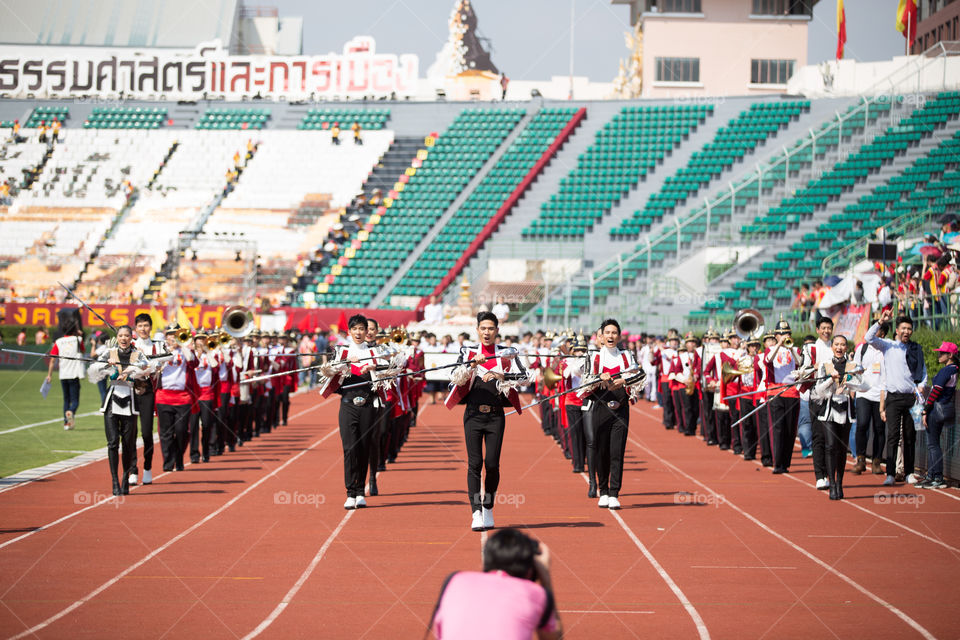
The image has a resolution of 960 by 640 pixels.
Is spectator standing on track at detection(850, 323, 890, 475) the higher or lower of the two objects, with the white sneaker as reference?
higher

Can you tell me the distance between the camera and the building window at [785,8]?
194 feet

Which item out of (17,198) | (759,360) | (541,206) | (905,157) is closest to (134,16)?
(17,198)

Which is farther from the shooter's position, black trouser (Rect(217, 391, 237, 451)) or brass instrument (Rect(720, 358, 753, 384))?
black trouser (Rect(217, 391, 237, 451))

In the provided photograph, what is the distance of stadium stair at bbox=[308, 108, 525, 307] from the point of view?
149 ft

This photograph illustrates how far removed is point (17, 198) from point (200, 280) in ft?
41.7

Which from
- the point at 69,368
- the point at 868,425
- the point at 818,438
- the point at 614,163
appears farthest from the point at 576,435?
the point at 614,163

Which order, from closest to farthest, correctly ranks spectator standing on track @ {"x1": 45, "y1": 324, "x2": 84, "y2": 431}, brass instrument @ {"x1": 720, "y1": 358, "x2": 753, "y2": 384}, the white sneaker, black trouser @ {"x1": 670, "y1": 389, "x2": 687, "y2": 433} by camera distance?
the white sneaker, brass instrument @ {"x1": 720, "y1": 358, "x2": 753, "y2": 384}, spectator standing on track @ {"x1": 45, "y1": 324, "x2": 84, "y2": 431}, black trouser @ {"x1": 670, "y1": 389, "x2": 687, "y2": 433}

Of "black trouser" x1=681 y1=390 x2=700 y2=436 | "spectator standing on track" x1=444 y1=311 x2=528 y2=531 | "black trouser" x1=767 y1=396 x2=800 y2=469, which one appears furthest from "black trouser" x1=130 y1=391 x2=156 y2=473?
"black trouser" x1=681 y1=390 x2=700 y2=436

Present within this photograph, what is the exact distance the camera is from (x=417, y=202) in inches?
1966

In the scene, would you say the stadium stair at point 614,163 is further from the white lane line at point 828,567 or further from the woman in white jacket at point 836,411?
the woman in white jacket at point 836,411

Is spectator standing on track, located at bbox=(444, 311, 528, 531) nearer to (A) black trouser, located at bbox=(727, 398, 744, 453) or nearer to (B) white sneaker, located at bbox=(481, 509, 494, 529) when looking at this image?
(B) white sneaker, located at bbox=(481, 509, 494, 529)

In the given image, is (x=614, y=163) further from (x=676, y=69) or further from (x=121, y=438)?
(x=121, y=438)

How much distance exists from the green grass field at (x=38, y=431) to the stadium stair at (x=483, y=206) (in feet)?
48.6

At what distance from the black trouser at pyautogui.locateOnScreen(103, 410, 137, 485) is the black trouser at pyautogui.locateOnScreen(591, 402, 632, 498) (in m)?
4.87
